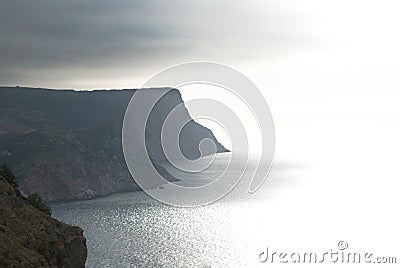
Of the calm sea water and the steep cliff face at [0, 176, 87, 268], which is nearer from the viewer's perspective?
the steep cliff face at [0, 176, 87, 268]

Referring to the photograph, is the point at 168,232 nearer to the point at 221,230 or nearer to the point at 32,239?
the point at 221,230

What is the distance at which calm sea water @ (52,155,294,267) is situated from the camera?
100 metres

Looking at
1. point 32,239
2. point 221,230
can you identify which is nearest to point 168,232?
point 221,230

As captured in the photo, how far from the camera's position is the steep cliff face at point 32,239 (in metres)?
48.2

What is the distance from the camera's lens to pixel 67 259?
60.2 m

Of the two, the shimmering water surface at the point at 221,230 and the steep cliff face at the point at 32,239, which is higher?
the steep cliff face at the point at 32,239

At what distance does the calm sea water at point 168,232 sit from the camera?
100062 millimetres

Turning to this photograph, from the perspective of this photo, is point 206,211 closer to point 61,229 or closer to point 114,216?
point 114,216

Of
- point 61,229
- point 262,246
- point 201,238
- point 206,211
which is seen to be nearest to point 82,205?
point 206,211

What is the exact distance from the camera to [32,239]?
5572cm

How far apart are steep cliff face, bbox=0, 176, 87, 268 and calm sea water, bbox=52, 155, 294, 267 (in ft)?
94.1

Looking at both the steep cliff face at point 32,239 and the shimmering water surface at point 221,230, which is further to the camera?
the shimmering water surface at point 221,230

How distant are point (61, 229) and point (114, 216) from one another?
294 feet

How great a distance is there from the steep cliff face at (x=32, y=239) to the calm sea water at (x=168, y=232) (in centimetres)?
2867
